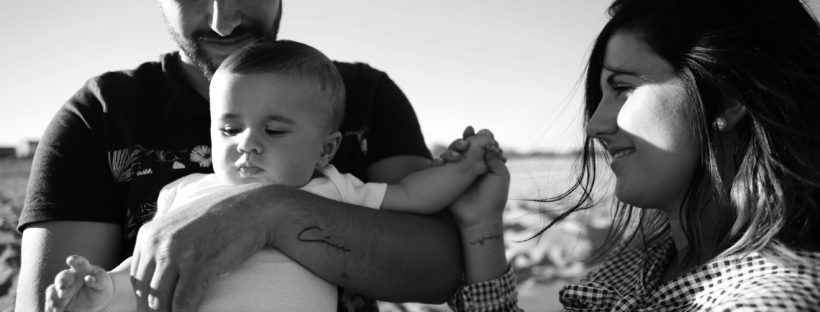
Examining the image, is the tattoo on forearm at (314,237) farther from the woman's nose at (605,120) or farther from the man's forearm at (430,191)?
the woman's nose at (605,120)

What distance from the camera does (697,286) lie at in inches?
63.6

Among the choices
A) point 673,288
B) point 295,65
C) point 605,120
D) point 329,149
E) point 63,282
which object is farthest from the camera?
point 329,149

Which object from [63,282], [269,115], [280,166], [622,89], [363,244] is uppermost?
[622,89]

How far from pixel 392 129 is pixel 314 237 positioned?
1.92 feet

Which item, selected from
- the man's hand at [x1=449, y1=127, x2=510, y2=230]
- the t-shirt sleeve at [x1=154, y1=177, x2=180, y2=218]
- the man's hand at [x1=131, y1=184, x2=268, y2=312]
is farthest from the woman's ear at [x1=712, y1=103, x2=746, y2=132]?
the t-shirt sleeve at [x1=154, y1=177, x2=180, y2=218]

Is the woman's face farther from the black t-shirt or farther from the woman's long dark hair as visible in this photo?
the black t-shirt

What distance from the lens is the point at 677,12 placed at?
1827 mm

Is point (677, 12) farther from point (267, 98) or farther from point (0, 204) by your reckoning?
point (0, 204)

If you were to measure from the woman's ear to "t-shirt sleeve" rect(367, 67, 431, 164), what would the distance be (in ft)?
3.22

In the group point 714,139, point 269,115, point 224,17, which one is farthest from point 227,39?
point 714,139

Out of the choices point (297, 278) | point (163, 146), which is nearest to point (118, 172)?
point (163, 146)

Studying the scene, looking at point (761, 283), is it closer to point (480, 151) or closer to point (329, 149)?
point (480, 151)

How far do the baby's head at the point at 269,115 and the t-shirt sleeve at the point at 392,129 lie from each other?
0.33 meters

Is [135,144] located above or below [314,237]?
above
